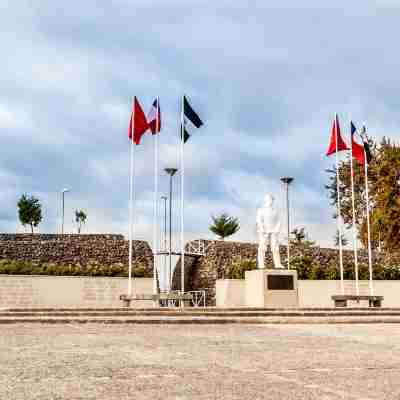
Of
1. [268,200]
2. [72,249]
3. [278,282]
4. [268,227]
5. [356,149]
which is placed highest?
[356,149]

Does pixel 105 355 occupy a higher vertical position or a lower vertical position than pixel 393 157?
lower

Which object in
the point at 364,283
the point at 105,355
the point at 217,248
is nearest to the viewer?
the point at 105,355

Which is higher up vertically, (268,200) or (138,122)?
(138,122)

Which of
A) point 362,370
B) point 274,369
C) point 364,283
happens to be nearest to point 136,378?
point 274,369

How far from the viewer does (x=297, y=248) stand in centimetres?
3853

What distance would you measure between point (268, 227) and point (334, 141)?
6.65 m

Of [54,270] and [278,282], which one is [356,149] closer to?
[278,282]

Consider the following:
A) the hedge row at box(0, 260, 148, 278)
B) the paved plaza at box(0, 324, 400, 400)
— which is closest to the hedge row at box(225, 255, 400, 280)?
the hedge row at box(0, 260, 148, 278)

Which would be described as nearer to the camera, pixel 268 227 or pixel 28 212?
pixel 268 227

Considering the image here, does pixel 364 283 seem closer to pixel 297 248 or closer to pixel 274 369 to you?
pixel 297 248

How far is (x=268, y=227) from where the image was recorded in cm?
1945

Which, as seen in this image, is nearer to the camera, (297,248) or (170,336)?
(170,336)

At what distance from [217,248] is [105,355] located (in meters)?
30.4

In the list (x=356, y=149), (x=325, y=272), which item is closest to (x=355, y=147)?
(x=356, y=149)
